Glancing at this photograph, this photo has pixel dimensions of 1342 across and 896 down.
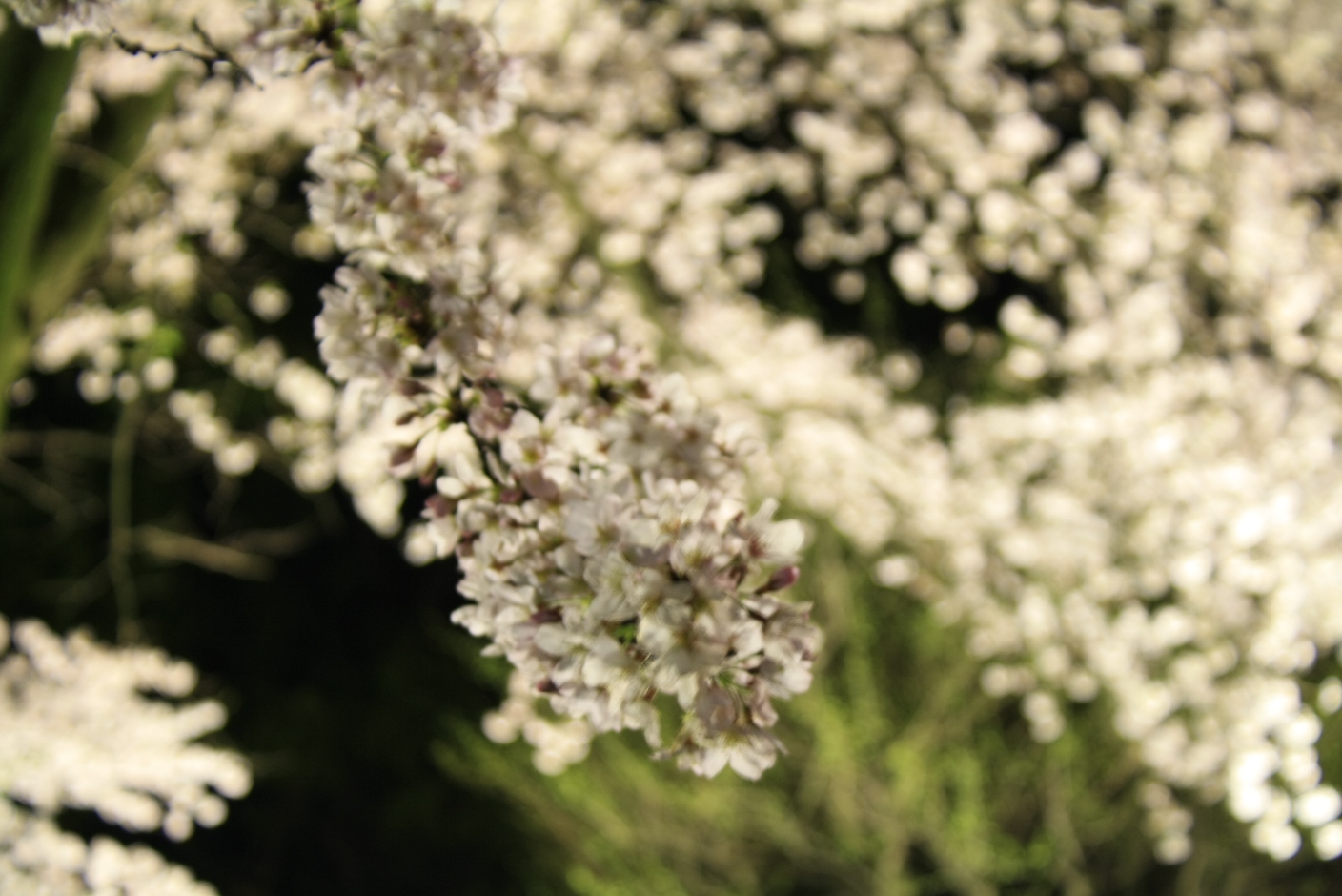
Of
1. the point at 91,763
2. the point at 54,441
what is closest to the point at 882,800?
the point at 91,763

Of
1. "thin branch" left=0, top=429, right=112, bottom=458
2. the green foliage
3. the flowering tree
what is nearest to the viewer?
"thin branch" left=0, top=429, right=112, bottom=458

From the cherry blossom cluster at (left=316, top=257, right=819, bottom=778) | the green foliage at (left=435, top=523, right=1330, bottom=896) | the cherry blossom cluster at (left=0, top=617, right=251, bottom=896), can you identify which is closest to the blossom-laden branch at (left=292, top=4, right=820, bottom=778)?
the cherry blossom cluster at (left=316, top=257, right=819, bottom=778)

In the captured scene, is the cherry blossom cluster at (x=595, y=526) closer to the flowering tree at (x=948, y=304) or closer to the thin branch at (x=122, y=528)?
the flowering tree at (x=948, y=304)

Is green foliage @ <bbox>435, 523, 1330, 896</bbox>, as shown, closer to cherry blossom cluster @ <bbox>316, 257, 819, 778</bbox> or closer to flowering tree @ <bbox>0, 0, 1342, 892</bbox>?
flowering tree @ <bbox>0, 0, 1342, 892</bbox>

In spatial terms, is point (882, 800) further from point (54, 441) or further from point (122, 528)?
point (54, 441)

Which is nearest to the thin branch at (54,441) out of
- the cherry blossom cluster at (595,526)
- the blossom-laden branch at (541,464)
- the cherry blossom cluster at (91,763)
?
the cherry blossom cluster at (91,763)

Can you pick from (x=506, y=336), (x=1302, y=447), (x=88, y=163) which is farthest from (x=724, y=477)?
(x=1302, y=447)
